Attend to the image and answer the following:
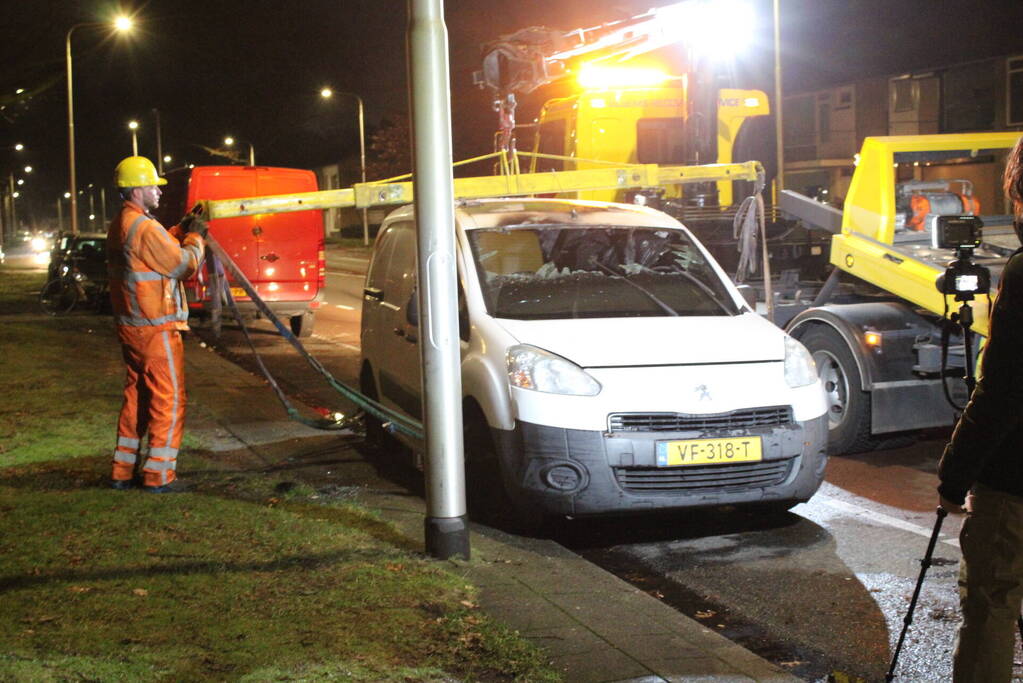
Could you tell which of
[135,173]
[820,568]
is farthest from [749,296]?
[135,173]

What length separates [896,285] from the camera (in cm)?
797

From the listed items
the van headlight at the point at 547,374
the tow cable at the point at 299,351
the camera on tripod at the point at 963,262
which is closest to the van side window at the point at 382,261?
the tow cable at the point at 299,351

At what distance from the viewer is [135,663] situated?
3.87 m

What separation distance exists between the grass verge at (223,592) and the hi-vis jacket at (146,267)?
1030 millimetres

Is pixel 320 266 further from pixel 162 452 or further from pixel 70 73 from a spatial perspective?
pixel 70 73

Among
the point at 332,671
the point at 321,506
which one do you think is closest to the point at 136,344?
the point at 321,506

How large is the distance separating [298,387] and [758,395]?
7356 millimetres

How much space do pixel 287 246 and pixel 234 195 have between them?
1078 mm

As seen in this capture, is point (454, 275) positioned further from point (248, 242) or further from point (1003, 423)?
point (248, 242)

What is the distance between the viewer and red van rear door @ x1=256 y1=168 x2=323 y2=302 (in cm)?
1720

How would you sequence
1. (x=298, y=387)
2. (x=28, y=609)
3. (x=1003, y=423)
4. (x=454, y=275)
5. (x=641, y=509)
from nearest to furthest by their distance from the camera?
(x=1003, y=423) < (x=28, y=609) < (x=454, y=275) < (x=641, y=509) < (x=298, y=387)

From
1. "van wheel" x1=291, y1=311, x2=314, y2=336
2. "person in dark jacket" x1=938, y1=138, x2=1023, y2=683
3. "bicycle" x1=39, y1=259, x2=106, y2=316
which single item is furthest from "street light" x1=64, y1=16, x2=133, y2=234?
"person in dark jacket" x1=938, y1=138, x2=1023, y2=683

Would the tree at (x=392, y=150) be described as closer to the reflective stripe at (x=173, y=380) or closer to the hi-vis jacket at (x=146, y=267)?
the hi-vis jacket at (x=146, y=267)

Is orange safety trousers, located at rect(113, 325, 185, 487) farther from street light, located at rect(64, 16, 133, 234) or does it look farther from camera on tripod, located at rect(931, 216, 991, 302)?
street light, located at rect(64, 16, 133, 234)
